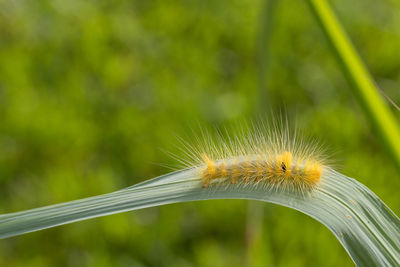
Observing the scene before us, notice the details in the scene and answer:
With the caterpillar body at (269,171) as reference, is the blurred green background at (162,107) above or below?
above

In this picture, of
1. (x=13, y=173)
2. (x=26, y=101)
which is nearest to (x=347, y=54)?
(x=13, y=173)

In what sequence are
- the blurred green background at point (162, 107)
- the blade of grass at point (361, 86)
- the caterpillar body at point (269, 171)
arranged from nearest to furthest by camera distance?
the blade of grass at point (361, 86) → the caterpillar body at point (269, 171) → the blurred green background at point (162, 107)

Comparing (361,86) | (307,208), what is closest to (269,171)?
(307,208)

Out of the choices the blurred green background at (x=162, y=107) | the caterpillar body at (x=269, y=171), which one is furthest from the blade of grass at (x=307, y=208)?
the blurred green background at (x=162, y=107)

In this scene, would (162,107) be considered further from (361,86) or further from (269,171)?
(361,86)

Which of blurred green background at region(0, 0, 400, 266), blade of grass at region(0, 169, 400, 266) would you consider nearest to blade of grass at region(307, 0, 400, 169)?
blade of grass at region(0, 169, 400, 266)

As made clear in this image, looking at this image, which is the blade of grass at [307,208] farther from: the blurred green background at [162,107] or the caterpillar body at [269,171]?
the blurred green background at [162,107]

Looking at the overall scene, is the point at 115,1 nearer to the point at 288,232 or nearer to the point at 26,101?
the point at 26,101
